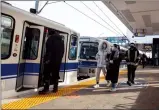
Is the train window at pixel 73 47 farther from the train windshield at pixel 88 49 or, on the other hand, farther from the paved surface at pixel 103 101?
the train windshield at pixel 88 49

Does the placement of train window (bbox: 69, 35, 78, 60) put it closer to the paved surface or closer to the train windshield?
the paved surface

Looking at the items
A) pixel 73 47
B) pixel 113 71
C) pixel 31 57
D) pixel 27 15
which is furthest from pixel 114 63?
pixel 27 15

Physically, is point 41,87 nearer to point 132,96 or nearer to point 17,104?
point 17,104

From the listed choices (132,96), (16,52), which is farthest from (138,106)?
(16,52)

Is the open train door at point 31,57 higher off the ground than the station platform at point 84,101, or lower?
higher

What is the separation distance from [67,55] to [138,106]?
14.3 ft

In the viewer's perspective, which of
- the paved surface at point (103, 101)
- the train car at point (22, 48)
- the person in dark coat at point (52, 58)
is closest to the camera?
the paved surface at point (103, 101)

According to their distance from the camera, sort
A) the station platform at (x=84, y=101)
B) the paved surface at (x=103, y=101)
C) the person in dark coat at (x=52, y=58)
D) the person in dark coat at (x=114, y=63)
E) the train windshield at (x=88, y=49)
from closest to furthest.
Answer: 1. the station platform at (x=84, y=101)
2. the paved surface at (x=103, y=101)
3. the person in dark coat at (x=52, y=58)
4. the person in dark coat at (x=114, y=63)
5. the train windshield at (x=88, y=49)

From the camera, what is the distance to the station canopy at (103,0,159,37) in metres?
16.5

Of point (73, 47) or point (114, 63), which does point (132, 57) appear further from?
point (73, 47)

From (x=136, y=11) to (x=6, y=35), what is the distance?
13318 millimetres

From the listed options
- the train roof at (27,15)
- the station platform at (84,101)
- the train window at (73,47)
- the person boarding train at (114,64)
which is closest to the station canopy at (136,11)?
the train window at (73,47)

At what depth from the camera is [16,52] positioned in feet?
24.7

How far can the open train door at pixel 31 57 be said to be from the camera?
8.31m
